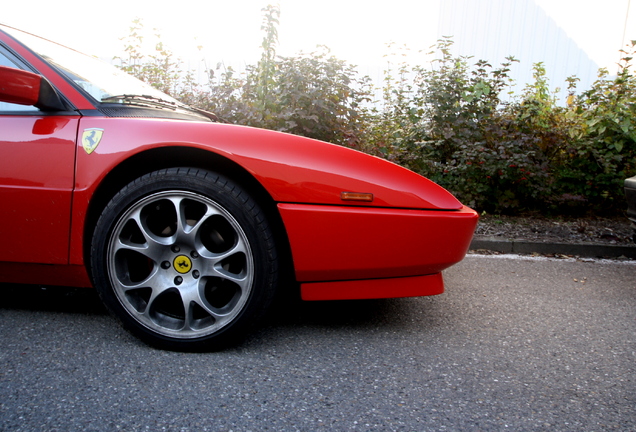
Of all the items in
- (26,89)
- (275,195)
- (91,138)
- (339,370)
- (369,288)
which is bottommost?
(339,370)

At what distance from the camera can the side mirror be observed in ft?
5.94

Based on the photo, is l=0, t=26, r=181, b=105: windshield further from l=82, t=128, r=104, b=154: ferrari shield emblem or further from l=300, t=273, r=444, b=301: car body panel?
l=300, t=273, r=444, b=301: car body panel

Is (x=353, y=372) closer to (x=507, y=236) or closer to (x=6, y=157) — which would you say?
(x=6, y=157)

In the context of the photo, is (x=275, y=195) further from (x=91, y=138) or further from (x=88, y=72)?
(x=88, y=72)

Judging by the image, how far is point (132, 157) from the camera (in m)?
2.00

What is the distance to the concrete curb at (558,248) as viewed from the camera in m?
4.24

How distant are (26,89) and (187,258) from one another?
863mm

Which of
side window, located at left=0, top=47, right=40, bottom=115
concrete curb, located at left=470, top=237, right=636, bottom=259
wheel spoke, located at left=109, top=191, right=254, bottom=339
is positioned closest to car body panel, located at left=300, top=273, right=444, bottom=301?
wheel spoke, located at left=109, top=191, right=254, bottom=339

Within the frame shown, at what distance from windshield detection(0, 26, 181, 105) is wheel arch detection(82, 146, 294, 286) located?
0.36m

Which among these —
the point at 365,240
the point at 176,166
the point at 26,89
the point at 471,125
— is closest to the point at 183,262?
the point at 176,166

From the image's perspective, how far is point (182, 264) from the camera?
1987 mm

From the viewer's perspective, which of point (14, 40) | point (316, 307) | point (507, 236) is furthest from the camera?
point (507, 236)

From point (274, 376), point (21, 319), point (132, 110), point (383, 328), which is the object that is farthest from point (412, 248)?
point (21, 319)

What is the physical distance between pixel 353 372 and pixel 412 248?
532mm
